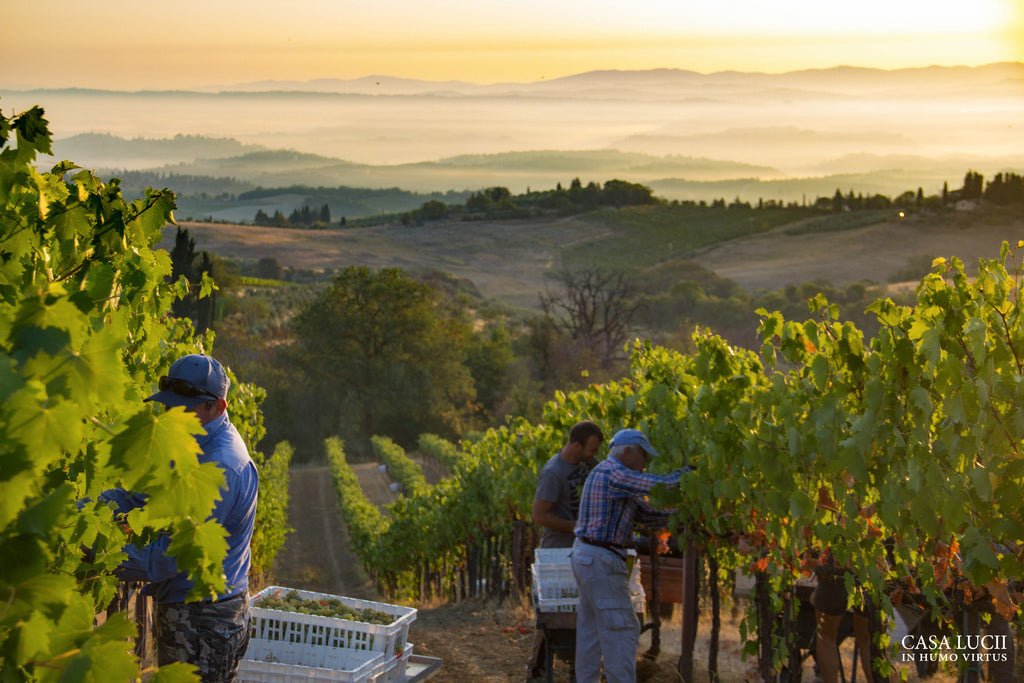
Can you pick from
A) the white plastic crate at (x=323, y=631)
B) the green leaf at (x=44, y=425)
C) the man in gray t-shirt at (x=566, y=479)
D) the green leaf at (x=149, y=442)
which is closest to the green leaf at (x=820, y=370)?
the man in gray t-shirt at (x=566, y=479)

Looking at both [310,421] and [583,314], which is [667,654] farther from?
[583,314]

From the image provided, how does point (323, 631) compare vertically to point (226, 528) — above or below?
below

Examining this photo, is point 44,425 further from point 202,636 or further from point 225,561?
point 202,636

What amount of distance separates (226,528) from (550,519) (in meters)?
2.79

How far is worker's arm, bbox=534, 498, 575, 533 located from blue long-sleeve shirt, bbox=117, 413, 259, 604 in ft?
8.69

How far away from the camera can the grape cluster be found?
509cm

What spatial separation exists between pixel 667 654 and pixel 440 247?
83966 mm

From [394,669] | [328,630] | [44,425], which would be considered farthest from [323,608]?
[44,425]

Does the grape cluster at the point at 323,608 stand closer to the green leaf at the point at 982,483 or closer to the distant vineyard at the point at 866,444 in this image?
the distant vineyard at the point at 866,444

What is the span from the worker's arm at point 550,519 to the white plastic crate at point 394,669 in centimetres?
115

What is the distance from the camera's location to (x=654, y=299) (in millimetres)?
A: 67312

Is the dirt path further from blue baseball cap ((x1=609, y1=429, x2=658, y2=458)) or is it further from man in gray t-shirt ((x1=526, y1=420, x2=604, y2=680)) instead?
blue baseball cap ((x1=609, y1=429, x2=658, y2=458))

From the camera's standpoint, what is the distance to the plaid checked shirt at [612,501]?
4805 millimetres

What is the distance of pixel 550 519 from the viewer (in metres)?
5.77
